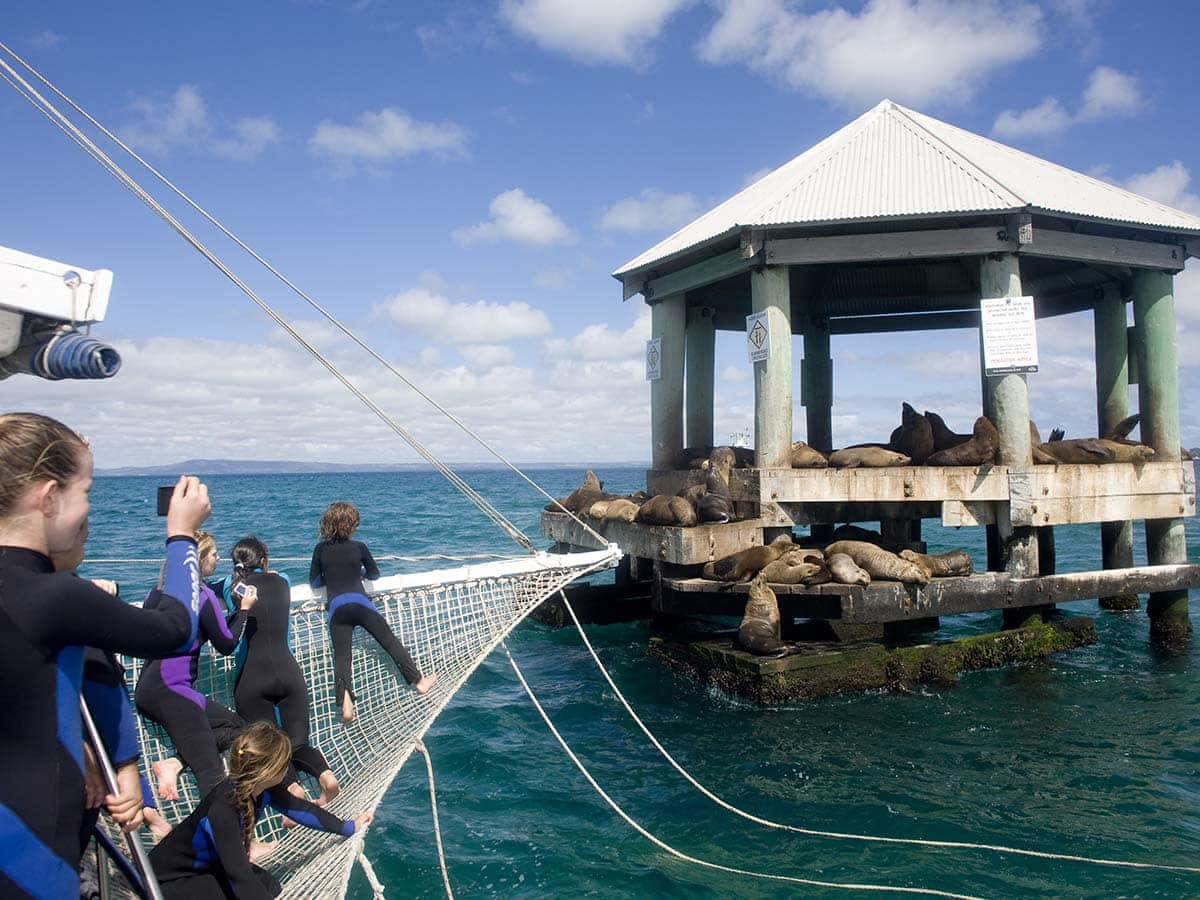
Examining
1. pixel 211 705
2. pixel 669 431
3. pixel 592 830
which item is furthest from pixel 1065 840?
pixel 669 431

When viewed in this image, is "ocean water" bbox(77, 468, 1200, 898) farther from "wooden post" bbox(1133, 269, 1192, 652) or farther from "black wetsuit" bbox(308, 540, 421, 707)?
"black wetsuit" bbox(308, 540, 421, 707)

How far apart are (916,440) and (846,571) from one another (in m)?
3.21

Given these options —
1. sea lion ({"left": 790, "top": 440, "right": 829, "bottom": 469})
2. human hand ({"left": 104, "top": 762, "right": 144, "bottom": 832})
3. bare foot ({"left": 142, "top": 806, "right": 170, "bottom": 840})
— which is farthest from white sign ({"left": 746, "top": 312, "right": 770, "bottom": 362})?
human hand ({"left": 104, "top": 762, "right": 144, "bottom": 832})

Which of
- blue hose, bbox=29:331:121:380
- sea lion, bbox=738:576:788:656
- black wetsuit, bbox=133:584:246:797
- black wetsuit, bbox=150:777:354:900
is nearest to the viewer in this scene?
blue hose, bbox=29:331:121:380

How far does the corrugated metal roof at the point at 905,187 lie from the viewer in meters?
12.4

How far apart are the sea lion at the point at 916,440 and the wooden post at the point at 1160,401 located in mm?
3719

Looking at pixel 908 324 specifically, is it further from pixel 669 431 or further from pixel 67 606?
pixel 67 606

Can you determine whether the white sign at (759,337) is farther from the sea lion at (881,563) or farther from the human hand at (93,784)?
the human hand at (93,784)

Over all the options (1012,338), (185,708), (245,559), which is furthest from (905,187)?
(185,708)

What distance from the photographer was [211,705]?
17.5ft

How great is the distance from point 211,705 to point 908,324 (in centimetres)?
1794

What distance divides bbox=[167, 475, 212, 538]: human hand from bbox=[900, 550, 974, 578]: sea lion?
9.66 m

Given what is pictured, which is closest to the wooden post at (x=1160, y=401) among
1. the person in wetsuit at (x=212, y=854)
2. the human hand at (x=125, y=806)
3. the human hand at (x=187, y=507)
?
the person in wetsuit at (x=212, y=854)

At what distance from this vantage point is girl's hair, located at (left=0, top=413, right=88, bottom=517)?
2.36 metres
